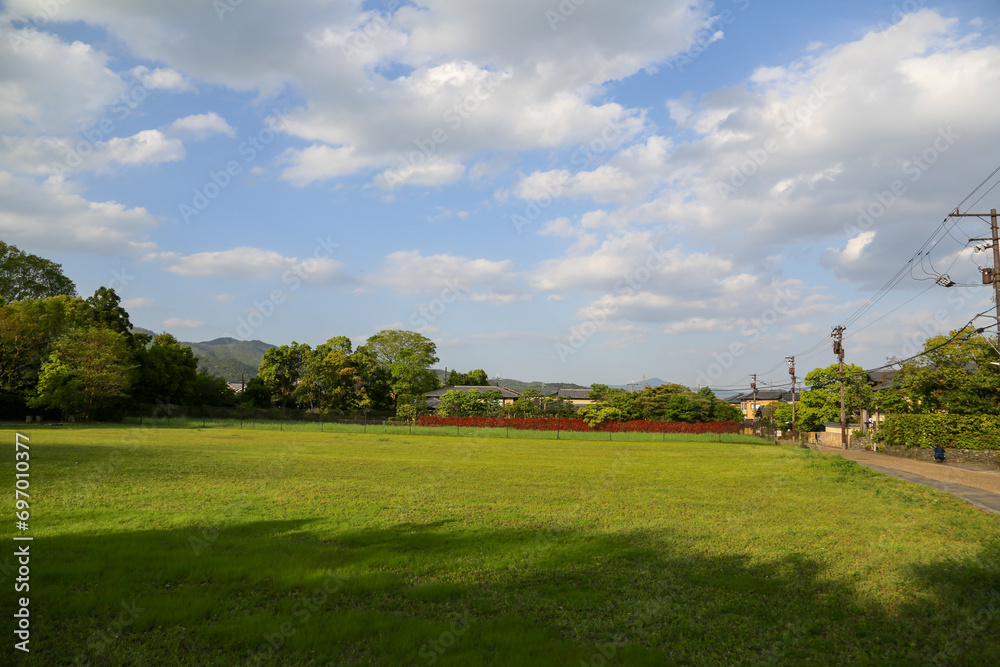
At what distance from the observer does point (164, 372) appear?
2301 inches

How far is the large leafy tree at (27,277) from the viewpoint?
186ft

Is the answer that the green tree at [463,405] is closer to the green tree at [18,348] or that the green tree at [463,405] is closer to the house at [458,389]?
the house at [458,389]

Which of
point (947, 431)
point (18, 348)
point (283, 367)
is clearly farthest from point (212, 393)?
point (947, 431)

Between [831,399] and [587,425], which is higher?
[831,399]

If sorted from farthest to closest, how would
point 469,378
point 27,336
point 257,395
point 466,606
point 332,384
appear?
point 469,378, point 257,395, point 332,384, point 27,336, point 466,606

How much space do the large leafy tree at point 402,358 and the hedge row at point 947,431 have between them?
49.0 metres

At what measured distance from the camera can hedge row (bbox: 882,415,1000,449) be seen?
96.0 ft

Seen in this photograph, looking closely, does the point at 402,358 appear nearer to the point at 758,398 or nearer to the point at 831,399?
the point at 831,399

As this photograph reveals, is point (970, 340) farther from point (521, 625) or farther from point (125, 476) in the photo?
point (125, 476)

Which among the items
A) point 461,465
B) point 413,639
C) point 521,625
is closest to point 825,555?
point 521,625

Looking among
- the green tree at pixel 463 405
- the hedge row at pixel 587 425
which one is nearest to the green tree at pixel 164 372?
the green tree at pixel 463 405

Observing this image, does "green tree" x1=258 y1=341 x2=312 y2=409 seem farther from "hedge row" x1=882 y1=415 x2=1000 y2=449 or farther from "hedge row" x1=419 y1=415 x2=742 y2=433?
"hedge row" x1=882 y1=415 x2=1000 y2=449

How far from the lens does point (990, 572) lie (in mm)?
7562

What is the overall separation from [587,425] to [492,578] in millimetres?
51209
